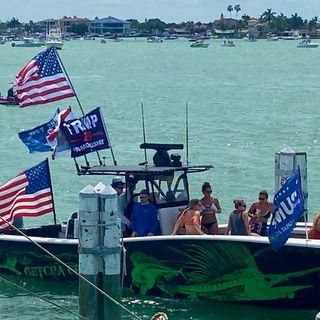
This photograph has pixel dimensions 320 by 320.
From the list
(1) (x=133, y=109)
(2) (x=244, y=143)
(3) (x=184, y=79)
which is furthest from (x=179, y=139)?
(3) (x=184, y=79)

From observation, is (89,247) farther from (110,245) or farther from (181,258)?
(181,258)

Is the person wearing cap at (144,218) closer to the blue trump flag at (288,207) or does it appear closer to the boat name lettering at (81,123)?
the boat name lettering at (81,123)

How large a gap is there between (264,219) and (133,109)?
47.3 m

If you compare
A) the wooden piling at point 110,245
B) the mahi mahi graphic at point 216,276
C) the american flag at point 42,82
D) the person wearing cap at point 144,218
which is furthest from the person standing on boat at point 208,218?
the wooden piling at point 110,245

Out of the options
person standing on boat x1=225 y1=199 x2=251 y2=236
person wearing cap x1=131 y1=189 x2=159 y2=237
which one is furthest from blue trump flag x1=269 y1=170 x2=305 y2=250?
person wearing cap x1=131 y1=189 x2=159 y2=237

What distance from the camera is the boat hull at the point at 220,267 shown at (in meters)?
17.6

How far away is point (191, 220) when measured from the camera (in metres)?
18.4

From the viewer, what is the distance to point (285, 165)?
20.6 meters

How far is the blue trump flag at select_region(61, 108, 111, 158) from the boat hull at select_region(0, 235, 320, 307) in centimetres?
162

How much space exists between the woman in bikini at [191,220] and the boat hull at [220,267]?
35 centimetres

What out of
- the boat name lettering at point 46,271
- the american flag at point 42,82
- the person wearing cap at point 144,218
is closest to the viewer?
the person wearing cap at point 144,218

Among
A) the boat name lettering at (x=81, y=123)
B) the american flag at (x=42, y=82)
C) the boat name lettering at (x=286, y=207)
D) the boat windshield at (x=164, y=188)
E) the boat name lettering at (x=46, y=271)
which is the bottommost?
the boat name lettering at (x=46, y=271)

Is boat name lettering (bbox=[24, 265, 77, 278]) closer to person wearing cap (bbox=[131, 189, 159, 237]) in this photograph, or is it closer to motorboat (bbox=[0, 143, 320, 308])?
motorboat (bbox=[0, 143, 320, 308])

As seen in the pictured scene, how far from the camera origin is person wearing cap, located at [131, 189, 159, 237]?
18.9 metres
